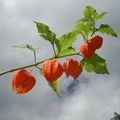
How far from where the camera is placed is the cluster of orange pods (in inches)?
114

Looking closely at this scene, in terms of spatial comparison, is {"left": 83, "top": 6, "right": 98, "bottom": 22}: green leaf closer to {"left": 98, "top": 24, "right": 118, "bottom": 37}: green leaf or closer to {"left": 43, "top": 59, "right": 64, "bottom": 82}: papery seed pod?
{"left": 98, "top": 24, "right": 118, "bottom": 37}: green leaf

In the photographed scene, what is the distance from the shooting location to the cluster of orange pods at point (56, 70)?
2.89m

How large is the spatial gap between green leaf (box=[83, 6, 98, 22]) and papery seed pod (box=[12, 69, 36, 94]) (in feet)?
2.70

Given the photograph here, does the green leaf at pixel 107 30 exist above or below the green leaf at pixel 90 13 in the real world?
below

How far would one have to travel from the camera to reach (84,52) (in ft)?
9.96

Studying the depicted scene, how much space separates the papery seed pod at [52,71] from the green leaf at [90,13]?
0.70 meters

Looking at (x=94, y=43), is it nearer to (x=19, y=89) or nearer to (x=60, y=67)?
(x=60, y=67)

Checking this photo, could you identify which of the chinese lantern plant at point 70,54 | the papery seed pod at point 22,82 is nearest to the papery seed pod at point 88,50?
the chinese lantern plant at point 70,54

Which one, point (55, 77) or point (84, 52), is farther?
point (84, 52)

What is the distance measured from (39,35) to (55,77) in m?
0.51

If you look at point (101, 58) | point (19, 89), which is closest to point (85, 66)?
point (101, 58)

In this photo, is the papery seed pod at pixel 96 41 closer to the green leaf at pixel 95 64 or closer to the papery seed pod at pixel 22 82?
the green leaf at pixel 95 64

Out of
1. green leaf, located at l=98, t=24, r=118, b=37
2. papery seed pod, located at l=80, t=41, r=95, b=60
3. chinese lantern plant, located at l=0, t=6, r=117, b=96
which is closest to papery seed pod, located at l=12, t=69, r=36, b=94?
chinese lantern plant, located at l=0, t=6, r=117, b=96

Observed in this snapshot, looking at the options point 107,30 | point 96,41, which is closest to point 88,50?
point 96,41
